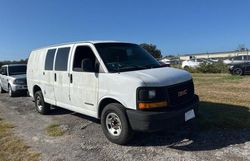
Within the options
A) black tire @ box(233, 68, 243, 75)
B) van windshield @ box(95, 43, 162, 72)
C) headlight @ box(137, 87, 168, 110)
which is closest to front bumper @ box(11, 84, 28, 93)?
van windshield @ box(95, 43, 162, 72)

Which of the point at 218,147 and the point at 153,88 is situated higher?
the point at 153,88

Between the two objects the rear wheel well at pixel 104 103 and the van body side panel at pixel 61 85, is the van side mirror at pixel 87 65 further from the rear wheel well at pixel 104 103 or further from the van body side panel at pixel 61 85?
the van body side panel at pixel 61 85

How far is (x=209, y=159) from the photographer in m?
4.21

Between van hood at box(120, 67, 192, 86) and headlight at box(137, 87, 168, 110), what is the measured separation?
0.35ft

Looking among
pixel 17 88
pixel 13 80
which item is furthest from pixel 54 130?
pixel 13 80

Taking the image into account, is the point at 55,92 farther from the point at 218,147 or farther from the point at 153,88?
the point at 218,147

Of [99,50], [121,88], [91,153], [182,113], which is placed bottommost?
[91,153]

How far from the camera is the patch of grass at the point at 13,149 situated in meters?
4.69

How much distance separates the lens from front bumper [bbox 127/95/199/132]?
4.43 m

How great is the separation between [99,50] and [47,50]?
263cm

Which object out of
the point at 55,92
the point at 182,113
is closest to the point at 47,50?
the point at 55,92

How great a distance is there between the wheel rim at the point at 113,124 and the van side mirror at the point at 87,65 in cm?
106

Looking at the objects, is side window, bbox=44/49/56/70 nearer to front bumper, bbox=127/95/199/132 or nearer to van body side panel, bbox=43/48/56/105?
van body side panel, bbox=43/48/56/105

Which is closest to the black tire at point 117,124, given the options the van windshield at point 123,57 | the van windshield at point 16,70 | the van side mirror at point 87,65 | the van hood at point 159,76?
the van hood at point 159,76
